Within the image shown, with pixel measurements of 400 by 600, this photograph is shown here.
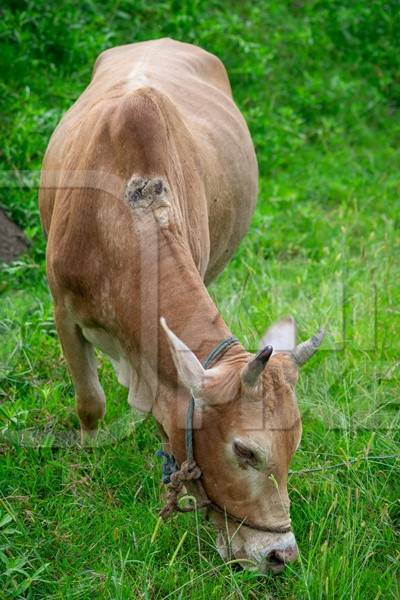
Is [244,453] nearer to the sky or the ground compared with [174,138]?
nearer to the ground

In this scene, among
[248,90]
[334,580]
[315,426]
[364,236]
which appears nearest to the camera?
[334,580]

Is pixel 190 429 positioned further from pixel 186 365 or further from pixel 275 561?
pixel 275 561

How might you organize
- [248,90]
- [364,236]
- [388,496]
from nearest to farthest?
[388,496]
[364,236]
[248,90]

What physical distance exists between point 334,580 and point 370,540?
1.25 feet

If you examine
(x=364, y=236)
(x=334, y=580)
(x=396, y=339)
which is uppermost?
(x=334, y=580)

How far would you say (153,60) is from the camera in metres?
5.20

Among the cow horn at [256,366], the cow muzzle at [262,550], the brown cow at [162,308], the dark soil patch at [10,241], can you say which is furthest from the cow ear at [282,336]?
the dark soil patch at [10,241]

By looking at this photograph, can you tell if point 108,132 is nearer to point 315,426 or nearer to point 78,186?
point 78,186

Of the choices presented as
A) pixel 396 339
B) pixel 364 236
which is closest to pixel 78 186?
pixel 396 339

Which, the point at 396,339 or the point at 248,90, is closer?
the point at 396,339

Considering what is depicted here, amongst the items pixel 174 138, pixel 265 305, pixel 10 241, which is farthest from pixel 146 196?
pixel 10 241

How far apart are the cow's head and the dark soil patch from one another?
9.20ft

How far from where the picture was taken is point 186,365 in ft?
10.6

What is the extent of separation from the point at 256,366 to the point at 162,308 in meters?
0.55
